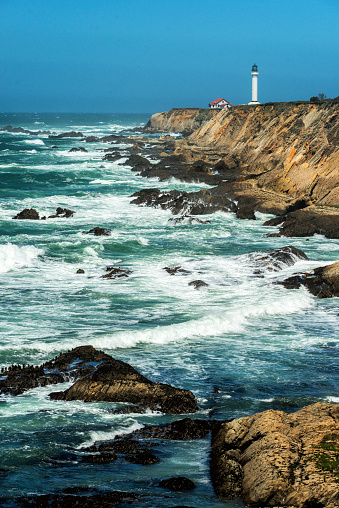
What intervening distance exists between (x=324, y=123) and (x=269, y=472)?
41.6 meters

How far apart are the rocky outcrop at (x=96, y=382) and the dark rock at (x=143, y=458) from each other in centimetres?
181

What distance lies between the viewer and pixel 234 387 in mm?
11844

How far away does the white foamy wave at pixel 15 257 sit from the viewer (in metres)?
23.0

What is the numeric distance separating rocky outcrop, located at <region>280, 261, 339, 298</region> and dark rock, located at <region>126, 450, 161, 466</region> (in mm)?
11523

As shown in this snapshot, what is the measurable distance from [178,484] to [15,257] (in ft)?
57.1

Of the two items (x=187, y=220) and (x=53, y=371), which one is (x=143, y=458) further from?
(x=187, y=220)

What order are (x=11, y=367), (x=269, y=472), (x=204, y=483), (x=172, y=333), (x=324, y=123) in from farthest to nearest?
(x=324, y=123), (x=172, y=333), (x=11, y=367), (x=204, y=483), (x=269, y=472)

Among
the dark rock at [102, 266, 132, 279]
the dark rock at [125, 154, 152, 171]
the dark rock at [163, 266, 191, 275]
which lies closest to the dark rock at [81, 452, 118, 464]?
the dark rock at [102, 266, 132, 279]

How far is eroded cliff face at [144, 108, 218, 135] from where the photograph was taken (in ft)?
374

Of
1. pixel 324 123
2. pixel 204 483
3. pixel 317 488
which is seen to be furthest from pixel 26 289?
pixel 324 123

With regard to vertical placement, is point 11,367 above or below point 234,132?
below

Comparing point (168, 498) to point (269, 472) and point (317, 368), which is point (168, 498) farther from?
point (317, 368)

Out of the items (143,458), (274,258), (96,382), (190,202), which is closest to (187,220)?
(190,202)

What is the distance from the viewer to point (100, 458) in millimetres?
8680
